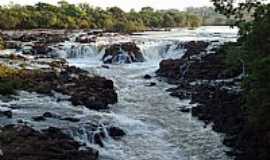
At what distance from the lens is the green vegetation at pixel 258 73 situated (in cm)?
1788

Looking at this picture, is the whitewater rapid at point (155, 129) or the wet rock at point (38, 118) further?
the wet rock at point (38, 118)

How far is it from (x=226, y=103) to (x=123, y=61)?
2208 centimetres

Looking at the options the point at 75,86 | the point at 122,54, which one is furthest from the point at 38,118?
the point at 122,54

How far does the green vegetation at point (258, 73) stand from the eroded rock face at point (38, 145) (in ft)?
19.6

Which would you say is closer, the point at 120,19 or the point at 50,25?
the point at 50,25

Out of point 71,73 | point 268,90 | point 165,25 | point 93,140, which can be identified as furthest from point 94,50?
point 165,25

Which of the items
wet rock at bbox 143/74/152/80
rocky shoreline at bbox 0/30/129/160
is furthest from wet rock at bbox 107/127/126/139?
wet rock at bbox 143/74/152/80

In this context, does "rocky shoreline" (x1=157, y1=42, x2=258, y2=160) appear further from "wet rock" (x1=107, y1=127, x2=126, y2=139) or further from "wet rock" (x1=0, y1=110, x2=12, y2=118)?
"wet rock" (x1=0, y1=110, x2=12, y2=118)

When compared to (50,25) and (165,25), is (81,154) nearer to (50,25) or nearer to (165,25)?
(50,25)

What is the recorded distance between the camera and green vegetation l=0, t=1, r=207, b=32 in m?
80.7

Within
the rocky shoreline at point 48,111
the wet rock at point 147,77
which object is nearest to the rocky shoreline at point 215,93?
the wet rock at point 147,77

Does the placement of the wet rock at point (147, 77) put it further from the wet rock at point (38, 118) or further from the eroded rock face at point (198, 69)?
the wet rock at point (38, 118)

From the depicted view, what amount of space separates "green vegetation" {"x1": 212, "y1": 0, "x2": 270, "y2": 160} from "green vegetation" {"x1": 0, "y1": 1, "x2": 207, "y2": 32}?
60067 mm

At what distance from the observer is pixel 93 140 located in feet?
72.4
